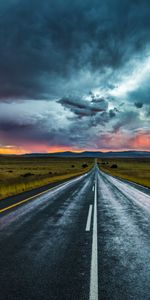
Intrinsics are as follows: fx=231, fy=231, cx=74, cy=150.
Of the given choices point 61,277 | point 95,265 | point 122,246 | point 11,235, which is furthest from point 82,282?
point 11,235

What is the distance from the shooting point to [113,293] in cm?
365

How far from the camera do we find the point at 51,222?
8164 millimetres

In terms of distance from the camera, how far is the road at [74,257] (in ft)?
12.2

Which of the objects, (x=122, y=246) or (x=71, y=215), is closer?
(x=122, y=246)

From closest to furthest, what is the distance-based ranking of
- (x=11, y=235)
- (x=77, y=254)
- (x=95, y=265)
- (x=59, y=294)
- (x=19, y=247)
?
(x=59, y=294) < (x=95, y=265) < (x=77, y=254) < (x=19, y=247) < (x=11, y=235)

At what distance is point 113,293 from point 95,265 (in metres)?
→ 1.06

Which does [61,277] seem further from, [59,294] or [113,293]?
[113,293]

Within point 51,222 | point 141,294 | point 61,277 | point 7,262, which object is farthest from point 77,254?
point 51,222

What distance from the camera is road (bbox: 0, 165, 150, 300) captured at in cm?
373

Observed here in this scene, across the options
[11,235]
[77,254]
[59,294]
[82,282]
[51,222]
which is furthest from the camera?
[51,222]

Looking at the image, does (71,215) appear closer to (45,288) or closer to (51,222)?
(51,222)

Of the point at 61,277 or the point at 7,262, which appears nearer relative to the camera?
the point at 61,277

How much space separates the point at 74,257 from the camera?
5.09 metres

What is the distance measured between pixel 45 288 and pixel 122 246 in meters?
2.66
